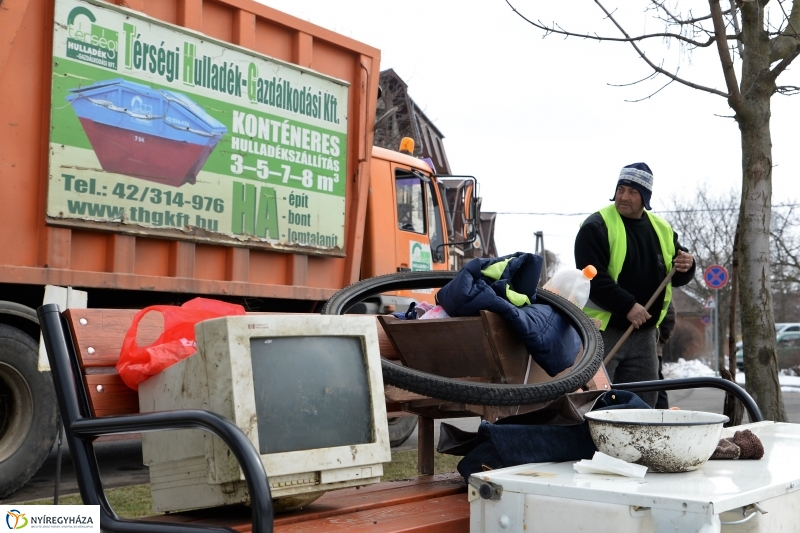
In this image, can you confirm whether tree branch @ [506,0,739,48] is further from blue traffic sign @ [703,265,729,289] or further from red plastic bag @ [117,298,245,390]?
blue traffic sign @ [703,265,729,289]

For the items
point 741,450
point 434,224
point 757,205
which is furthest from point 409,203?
point 741,450

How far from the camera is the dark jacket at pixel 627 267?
469cm

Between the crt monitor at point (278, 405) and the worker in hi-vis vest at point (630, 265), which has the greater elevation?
the worker in hi-vis vest at point (630, 265)

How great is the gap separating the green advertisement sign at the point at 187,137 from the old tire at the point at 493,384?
8.56 feet

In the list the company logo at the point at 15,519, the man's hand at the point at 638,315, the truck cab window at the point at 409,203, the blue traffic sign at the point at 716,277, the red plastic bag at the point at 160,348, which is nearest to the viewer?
the red plastic bag at the point at 160,348

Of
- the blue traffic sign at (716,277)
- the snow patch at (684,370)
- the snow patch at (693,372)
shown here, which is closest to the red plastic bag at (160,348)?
the blue traffic sign at (716,277)

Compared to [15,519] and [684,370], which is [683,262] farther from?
[684,370]

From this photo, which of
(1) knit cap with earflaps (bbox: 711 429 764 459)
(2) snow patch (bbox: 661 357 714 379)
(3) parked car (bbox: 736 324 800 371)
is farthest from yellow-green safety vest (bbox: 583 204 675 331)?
(2) snow patch (bbox: 661 357 714 379)

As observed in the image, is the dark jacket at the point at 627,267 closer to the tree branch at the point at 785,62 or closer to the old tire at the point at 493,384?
the old tire at the point at 493,384

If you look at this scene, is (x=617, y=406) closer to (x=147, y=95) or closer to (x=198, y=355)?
(x=198, y=355)

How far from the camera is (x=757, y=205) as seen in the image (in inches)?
216

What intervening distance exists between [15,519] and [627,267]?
3.50 metres

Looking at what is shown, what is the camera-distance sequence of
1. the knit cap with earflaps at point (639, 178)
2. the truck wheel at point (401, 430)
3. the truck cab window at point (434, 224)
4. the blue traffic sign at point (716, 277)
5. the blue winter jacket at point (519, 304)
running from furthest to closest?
1. the blue traffic sign at point (716, 277)
2. the truck cab window at point (434, 224)
3. the truck wheel at point (401, 430)
4. the knit cap with earflaps at point (639, 178)
5. the blue winter jacket at point (519, 304)

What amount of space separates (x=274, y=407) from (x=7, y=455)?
4.04m
